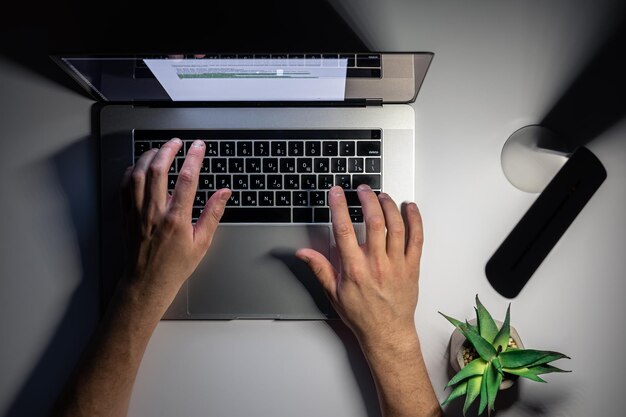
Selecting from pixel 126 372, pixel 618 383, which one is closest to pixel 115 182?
pixel 126 372

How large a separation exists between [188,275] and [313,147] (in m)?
0.34

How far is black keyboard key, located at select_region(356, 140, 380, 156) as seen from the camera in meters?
0.91

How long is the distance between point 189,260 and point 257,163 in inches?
8.9

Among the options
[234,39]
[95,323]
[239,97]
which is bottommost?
[95,323]

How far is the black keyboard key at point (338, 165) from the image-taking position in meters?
0.91

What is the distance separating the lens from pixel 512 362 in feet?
2.55

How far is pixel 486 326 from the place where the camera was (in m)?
0.81

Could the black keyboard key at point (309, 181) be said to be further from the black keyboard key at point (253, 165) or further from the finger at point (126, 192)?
the finger at point (126, 192)

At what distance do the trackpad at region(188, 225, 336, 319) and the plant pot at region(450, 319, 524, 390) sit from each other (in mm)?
250

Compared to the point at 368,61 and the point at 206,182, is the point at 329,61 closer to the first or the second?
the point at 368,61

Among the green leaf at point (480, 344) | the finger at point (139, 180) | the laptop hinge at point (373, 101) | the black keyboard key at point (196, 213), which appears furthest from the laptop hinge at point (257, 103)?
the green leaf at point (480, 344)

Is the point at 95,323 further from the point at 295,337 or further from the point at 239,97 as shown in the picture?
the point at 239,97

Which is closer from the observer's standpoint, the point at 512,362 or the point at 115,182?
the point at 512,362

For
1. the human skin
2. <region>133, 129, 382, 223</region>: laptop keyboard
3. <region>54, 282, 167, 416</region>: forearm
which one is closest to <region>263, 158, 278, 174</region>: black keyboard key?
<region>133, 129, 382, 223</region>: laptop keyboard
